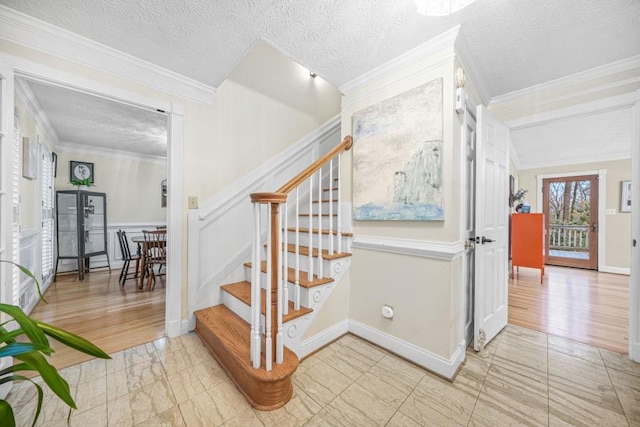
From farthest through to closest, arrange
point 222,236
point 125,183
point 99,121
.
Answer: point 125,183 < point 99,121 < point 222,236

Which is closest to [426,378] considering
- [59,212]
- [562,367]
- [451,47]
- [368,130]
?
[562,367]

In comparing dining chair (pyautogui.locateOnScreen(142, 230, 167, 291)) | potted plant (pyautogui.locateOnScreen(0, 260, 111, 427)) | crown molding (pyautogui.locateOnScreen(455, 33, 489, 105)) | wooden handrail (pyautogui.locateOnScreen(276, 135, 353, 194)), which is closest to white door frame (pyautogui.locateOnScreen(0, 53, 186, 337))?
wooden handrail (pyautogui.locateOnScreen(276, 135, 353, 194))

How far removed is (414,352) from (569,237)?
602cm

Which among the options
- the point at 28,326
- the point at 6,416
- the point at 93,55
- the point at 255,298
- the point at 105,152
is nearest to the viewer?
the point at 6,416

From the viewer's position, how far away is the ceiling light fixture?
1.35 metres

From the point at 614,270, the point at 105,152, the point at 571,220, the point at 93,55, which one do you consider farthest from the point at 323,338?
the point at 571,220

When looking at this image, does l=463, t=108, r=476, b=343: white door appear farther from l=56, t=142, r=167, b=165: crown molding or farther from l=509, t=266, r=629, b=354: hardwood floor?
l=56, t=142, r=167, b=165: crown molding

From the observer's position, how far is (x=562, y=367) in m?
1.82

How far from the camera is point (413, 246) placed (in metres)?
1.86

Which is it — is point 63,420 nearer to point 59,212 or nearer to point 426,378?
point 426,378

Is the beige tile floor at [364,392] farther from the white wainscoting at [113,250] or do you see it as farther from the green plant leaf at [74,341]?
the white wainscoting at [113,250]

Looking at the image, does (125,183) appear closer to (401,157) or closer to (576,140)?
(401,157)

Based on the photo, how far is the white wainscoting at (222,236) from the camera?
227cm

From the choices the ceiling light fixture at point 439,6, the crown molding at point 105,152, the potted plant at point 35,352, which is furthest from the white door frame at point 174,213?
the crown molding at point 105,152
